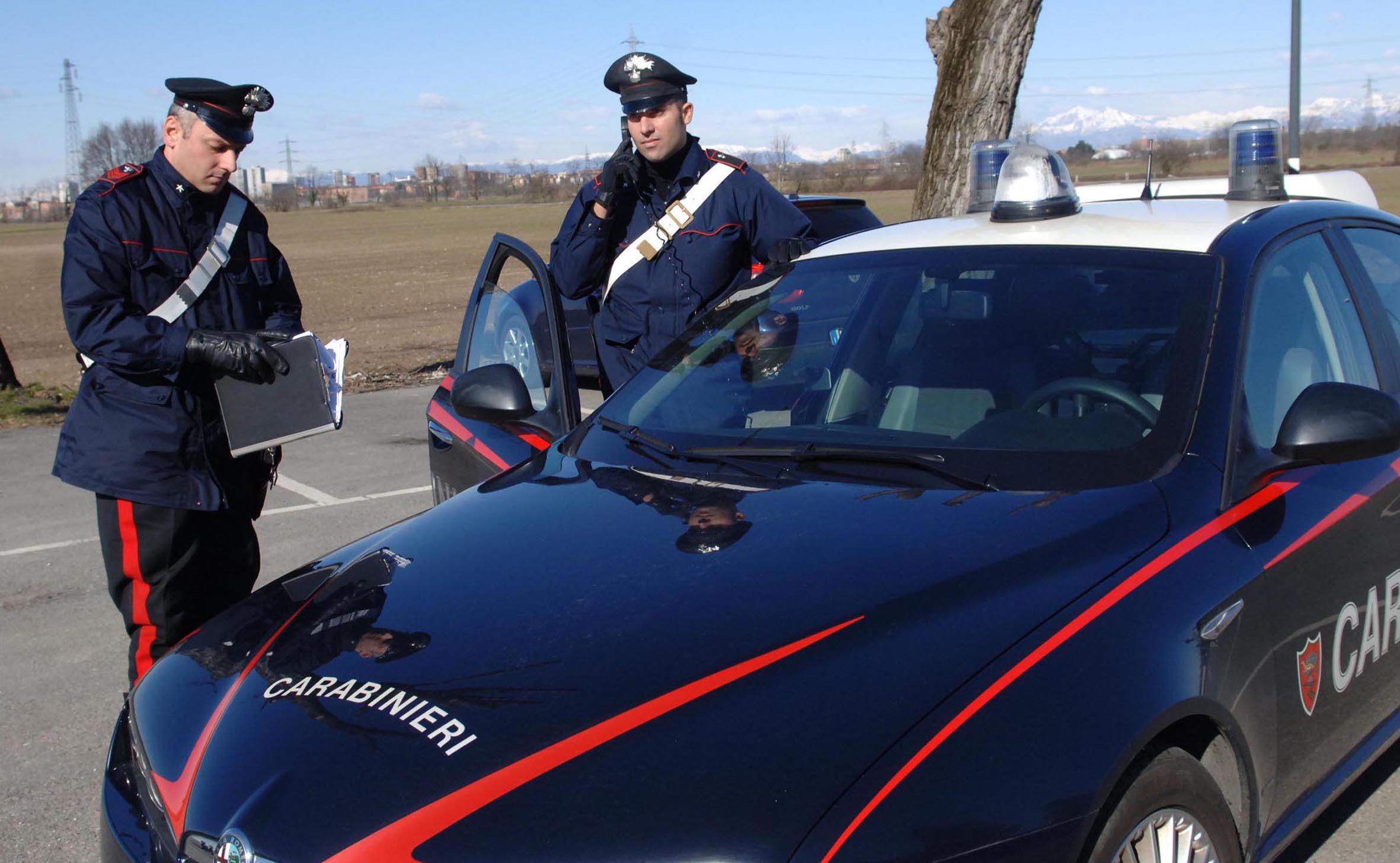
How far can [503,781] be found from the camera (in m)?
1.70

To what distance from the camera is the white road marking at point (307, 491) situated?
7.07 meters

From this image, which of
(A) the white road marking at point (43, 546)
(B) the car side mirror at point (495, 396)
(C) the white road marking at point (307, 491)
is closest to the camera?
(B) the car side mirror at point (495, 396)

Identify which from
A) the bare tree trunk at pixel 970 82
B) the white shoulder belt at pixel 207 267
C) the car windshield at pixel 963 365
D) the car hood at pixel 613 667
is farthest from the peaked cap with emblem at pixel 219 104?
the bare tree trunk at pixel 970 82

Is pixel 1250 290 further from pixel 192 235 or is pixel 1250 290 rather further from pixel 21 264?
pixel 21 264

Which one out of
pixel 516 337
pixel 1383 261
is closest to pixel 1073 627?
pixel 1383 261

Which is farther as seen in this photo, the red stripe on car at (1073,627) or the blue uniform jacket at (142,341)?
the blue uniform jacket at (142,341)

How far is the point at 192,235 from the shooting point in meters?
3.61

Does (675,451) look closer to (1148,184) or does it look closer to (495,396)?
(495,396)

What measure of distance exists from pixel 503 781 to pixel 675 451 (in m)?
1.29

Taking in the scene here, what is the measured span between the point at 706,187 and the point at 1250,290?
2044mm

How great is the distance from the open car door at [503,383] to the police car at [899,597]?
0.15ft

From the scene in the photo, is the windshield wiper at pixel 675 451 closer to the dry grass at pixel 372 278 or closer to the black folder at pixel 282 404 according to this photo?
the black folder at pixel 282 404

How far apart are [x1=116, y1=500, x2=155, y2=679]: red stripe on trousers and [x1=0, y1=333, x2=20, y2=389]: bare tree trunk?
8.71 m

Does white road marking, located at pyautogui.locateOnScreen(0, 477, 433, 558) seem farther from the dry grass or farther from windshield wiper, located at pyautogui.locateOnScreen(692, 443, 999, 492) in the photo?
the dry grass
